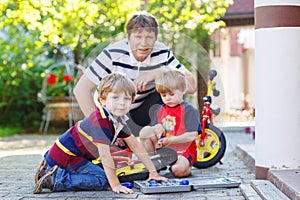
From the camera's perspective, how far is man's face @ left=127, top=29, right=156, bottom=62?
3.78 m

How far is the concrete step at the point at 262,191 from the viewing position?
9.57 feet

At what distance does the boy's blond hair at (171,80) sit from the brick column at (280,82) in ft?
1.97

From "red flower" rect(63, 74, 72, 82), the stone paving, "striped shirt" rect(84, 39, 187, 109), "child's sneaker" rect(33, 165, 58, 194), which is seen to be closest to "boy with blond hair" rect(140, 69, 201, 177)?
"striped shirt" rect(84, 39, 187, 109)

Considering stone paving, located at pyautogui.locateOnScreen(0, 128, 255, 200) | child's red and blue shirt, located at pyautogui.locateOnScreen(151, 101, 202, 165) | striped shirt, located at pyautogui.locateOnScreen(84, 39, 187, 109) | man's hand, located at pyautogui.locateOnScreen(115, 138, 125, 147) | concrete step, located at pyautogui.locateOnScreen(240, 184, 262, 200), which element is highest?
striped shirt, located at pyautogui.locateOnScreen(84, 39, 187, 109)

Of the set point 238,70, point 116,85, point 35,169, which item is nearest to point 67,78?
point 35,169

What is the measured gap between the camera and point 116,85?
11.2ft

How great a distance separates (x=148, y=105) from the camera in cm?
419

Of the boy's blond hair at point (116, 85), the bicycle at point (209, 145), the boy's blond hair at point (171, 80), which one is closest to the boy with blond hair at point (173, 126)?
the boy's blond hair at point (171, 80)

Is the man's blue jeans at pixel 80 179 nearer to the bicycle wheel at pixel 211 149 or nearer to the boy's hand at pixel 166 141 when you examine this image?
the boy's hand at pixel 166 141

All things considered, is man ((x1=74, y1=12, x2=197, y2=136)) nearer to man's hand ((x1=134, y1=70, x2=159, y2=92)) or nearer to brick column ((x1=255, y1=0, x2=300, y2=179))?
man's hand ((x1=134, y1=70, x2=159, y2=92))

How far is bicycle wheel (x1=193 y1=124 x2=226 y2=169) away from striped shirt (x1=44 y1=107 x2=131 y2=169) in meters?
1.03

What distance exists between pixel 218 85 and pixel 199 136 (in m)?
0.46

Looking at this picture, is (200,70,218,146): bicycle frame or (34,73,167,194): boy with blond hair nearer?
(34,73,167,194): boy with blond hair

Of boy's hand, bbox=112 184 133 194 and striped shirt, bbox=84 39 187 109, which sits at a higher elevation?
striped shirt, bbox=84 39 187 109
